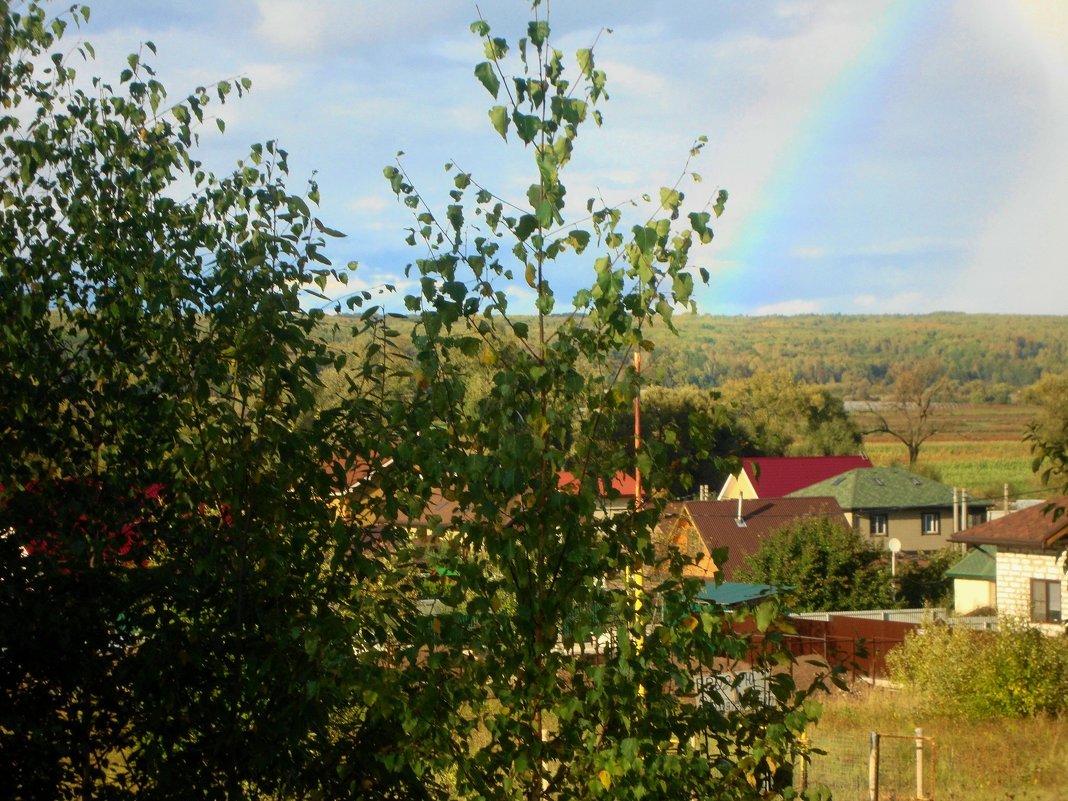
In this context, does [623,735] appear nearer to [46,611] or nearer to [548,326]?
[548,326]

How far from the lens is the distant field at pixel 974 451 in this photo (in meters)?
70.1

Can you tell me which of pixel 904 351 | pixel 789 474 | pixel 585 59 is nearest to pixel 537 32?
pixel 585 59

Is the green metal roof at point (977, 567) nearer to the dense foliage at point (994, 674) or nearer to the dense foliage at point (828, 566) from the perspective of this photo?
the dense foliage at point (828, 566)

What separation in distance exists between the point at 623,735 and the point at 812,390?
80.6 metres

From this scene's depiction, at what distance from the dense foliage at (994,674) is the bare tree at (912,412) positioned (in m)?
55.1

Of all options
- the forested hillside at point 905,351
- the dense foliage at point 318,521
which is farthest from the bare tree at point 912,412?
the dense foliage at point 318,521

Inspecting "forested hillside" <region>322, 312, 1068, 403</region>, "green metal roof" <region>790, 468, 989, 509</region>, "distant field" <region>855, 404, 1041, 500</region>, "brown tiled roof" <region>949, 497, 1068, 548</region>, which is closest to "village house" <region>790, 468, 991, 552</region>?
"green metal roof" <region>790, 468, 989, 509</region>

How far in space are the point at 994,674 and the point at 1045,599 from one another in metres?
9.04

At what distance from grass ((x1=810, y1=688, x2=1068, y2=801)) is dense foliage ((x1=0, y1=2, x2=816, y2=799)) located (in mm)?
8160

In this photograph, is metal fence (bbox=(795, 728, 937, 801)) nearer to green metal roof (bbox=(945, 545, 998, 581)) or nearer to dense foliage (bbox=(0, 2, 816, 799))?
dense foliage (bbox=(0, 2, 816, 799))

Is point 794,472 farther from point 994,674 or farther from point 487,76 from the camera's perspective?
point 487,76

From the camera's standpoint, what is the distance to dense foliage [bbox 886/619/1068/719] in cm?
2022

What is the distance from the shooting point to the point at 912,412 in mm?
87000

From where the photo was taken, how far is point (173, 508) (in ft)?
14.1
